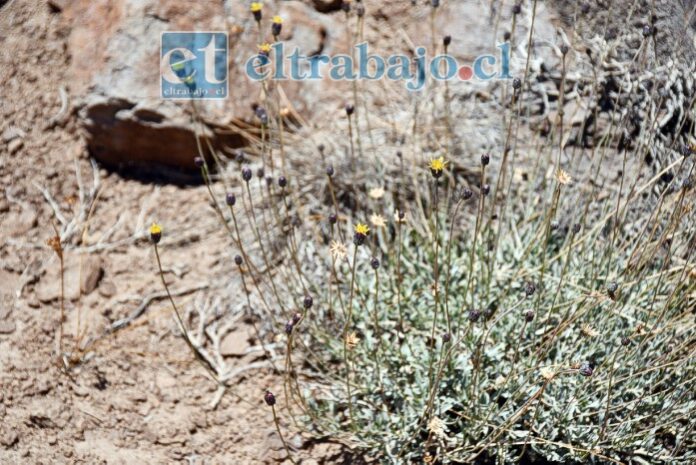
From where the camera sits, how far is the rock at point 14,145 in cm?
433

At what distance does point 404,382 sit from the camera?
330cm

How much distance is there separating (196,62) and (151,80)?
0.92ft

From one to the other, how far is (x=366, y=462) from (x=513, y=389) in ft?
2.16

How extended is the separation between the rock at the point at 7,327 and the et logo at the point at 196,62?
147 centimetres

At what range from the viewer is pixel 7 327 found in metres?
3.65

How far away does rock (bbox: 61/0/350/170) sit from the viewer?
4414 millimetres

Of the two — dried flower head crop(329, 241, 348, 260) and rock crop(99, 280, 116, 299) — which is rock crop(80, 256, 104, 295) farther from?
dried flower head crop(329, 241, 348, 260)

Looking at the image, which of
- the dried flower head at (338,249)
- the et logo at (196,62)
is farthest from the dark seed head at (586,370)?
the et logo at (196,62)

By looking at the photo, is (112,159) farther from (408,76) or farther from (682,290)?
(682,290)

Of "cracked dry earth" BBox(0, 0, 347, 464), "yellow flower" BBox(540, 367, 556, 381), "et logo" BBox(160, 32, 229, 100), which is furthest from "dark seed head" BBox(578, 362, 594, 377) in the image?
"et logo" BBox(160, 32, 229, 100)

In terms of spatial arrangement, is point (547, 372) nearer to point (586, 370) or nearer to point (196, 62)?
point (586, 370)

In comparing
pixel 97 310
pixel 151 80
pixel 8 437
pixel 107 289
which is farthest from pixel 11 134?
pixel 8 437

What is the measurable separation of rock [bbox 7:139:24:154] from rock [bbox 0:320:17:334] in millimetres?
1089

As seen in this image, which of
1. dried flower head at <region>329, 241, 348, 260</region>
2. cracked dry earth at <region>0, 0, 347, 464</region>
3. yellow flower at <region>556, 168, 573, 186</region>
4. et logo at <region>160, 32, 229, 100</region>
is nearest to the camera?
yellow flower at <region>556, 168, 573, 186</region>
